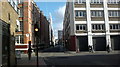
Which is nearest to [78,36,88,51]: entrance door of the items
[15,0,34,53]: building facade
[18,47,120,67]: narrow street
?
[15,0,34,53]: building facade

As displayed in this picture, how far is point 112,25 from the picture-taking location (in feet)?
163

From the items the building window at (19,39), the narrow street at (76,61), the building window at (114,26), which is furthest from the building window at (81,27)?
the narrow street at (76,61)

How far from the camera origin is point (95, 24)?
1943 inches

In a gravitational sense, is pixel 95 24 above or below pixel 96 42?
above

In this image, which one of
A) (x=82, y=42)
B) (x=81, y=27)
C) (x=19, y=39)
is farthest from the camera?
(x=81, y=27)

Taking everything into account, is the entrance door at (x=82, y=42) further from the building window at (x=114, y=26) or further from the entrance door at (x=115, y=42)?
the building window at (x=114, y=26)

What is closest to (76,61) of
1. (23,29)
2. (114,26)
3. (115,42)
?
(23,29)

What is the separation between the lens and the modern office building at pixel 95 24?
159 feet

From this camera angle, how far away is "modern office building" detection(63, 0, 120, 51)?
159ft

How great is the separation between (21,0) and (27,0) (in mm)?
2690

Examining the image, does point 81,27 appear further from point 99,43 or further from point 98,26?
point 99,43

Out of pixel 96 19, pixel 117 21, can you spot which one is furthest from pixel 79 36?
pixel 117 21

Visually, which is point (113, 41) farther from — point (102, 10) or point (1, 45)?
point (1, 45)

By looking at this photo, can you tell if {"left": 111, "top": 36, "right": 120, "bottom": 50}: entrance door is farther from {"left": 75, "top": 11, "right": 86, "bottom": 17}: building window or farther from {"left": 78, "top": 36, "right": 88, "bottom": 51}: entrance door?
{"left": 75, "top": 11, "right": 86, "bottom": 17}: building window
